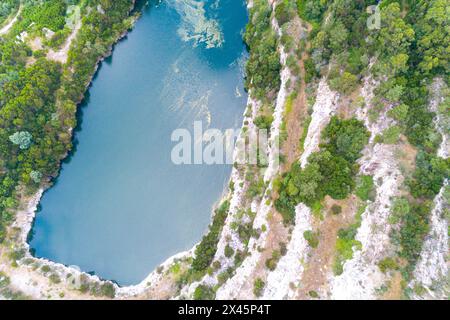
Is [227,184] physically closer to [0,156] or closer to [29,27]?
[0,156]

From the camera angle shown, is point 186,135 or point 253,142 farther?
point 186,135

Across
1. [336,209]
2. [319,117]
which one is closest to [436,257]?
[336,209]

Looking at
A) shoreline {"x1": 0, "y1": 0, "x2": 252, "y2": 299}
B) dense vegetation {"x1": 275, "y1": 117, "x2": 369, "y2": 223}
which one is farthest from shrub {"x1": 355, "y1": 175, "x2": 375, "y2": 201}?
shoreline {"x1": 0, "y1": 0, "x2": 252, "y2": 299}

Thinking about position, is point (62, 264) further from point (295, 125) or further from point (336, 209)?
point (336, 209)

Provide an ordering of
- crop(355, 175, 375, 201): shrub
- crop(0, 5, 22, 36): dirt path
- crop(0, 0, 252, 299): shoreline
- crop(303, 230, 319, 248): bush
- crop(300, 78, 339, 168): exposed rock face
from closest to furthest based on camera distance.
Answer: crop(303, 230, 319, 248): bush
crop(355, 175, 375, 201): shrub
crop(300, 78, 339, 168): exposed rock face
crop(0, 0, 252, 299): shoreline
crop(0, 5, 22, 36): dirt path

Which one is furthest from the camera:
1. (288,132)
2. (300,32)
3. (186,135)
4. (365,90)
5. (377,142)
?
(186,135)

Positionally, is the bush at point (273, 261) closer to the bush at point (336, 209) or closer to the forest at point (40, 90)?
the bush at point (336, 209)

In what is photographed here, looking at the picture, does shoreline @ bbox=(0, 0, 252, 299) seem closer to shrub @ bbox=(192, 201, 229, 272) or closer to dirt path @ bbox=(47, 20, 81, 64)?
shrub @ bbox=(192, 201, 229, 272)

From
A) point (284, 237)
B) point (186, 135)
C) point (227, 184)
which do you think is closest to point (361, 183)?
point (284, 237)
